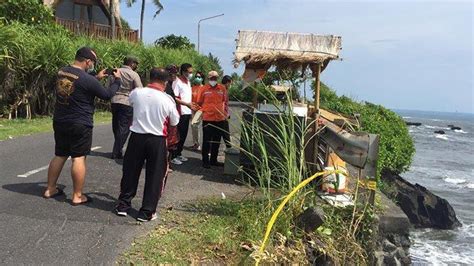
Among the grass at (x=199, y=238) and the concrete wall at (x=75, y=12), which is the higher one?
the concrete wall at (x=75, y=12)

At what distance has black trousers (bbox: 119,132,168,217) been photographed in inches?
226

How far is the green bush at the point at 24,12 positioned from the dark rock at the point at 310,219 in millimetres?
15797

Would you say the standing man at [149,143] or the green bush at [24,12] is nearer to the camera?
the standing man at [149,143]

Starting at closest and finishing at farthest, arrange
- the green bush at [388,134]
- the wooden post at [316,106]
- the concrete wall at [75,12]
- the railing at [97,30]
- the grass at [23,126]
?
the wooden post at [316,106], the grass at [23,126], the green bush at [388,134], the railing at [97,30], the concrete wall at [75,12]

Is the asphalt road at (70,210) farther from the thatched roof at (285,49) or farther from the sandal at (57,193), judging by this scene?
the thatched roof at (285,49)

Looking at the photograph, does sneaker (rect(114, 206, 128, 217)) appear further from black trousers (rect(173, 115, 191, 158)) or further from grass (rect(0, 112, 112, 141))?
grass (rect(0, 112, 112, 141))

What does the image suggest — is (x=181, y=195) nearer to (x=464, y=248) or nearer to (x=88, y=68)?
(x=88, y=68)

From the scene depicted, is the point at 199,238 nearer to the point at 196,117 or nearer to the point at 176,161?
the point at 176,161

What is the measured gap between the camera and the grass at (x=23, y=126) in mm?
11539

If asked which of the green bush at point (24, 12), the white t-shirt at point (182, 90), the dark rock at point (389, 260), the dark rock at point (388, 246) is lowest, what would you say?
the dark rock at point (389, 260)

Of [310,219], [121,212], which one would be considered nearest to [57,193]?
[121,212]

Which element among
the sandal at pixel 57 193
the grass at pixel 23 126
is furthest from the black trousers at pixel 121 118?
the grass at pixel 23 126

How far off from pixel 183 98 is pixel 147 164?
3510 mm

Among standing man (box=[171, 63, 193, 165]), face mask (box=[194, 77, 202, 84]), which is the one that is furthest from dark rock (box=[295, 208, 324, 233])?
face mask (box=[194, 77, 202, 84])
